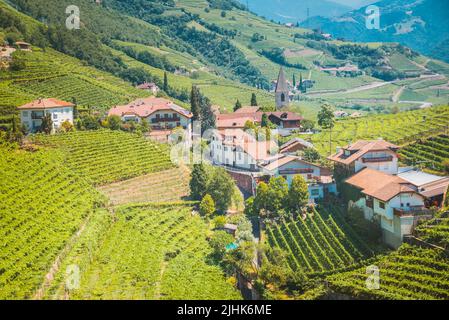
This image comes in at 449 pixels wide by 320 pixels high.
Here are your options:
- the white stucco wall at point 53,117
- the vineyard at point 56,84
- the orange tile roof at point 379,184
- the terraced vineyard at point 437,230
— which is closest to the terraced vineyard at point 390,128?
the orange tile roof at point 379,184

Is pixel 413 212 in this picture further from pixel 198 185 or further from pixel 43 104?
pixel 43 104

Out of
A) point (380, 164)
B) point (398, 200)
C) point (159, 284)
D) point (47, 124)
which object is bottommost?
point (159, 284)

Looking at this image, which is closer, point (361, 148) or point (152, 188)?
point (152, 188)

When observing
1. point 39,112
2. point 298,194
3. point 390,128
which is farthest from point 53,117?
point 390,128

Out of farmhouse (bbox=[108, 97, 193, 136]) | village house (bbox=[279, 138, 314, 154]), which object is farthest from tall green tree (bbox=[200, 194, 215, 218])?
farmhouse (bbox=[108, 97, 193, 136])

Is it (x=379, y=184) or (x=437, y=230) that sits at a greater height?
(x=379, y=184)

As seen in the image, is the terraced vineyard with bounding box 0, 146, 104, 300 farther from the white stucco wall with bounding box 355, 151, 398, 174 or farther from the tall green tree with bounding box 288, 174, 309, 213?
the white stucco wall with bounding box 355, 151, 398, 174
